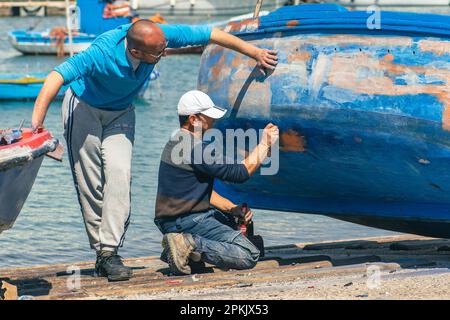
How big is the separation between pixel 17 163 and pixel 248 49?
2.07 m

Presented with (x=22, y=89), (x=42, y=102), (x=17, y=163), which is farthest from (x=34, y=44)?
(x=17, y=163)

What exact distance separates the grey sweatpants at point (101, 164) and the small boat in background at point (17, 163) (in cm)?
49

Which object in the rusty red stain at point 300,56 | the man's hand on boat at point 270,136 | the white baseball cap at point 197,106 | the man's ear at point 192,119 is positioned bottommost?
the man's hand on boat at point 270,136

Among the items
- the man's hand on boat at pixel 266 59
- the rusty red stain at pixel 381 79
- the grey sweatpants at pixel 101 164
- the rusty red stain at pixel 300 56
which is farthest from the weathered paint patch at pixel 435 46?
the grey sweatpants at pixel 101 164

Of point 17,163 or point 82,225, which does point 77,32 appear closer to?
point 82,225

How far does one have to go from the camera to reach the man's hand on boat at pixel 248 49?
7.56 meters

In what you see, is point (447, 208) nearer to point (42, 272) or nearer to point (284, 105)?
point (284, 105)

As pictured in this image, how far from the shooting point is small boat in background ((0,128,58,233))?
6.41 meters

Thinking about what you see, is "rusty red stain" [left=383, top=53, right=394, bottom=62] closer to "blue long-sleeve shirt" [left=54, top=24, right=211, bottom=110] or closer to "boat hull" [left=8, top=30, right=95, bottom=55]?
"blue long-sleeve shirt" [left=54, top=24, right=211, bottom=110]

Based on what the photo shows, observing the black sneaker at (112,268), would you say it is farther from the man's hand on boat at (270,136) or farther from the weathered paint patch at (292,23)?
the weathered paint patch at (292,23)

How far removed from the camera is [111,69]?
711cm

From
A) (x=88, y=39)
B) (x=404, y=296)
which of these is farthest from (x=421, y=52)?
(x=88, y=39)

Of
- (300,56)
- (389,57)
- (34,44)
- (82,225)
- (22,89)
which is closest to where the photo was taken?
(389,57)

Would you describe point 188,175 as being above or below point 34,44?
below
